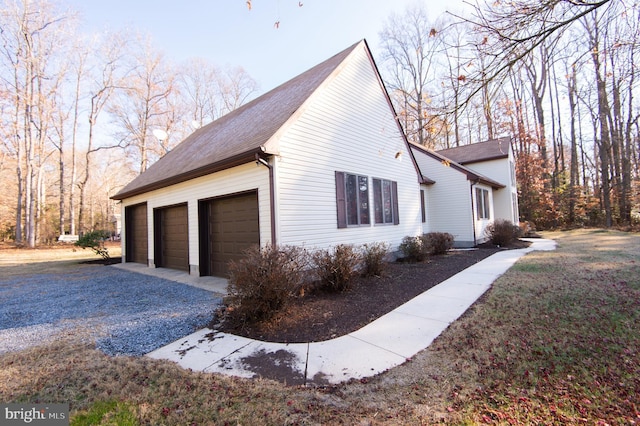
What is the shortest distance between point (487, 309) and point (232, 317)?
13.3 feet

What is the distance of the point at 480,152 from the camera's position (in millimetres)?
18172

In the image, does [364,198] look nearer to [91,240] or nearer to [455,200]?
[455,200]

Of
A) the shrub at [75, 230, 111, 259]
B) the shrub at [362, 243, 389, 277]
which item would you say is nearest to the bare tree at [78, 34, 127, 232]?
the shrub at [75, 230, 111, 259]

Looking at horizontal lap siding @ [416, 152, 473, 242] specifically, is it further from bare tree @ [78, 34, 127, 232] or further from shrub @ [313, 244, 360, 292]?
bare tree @ [78, 34, 127, 232]

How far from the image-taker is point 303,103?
7027 millimetres

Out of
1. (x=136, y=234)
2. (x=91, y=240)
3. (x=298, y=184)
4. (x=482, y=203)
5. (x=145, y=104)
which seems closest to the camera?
(x=298, y=184)

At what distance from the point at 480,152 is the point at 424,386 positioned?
18992 millimetres

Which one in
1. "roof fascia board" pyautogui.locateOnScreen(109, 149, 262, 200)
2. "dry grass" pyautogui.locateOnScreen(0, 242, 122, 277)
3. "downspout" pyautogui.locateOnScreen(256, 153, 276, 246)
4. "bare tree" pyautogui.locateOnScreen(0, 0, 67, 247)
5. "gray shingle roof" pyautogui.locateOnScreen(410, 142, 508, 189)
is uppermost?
"bare tree" pyautogui.locateOnScreen(0, 0, 67, 247)

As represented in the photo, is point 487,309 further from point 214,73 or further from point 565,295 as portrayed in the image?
point 214,73

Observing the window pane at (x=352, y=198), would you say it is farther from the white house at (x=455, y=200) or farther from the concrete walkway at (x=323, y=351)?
the white house at (x=455, y=200)

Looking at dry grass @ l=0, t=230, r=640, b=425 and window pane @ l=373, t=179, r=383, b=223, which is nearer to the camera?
dry grass @ l=0, t=230, r=640, b=425

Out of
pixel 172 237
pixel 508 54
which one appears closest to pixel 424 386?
pixel 508 54

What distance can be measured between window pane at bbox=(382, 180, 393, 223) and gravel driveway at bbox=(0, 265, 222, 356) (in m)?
6.04

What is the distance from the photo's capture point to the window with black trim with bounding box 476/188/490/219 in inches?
572
